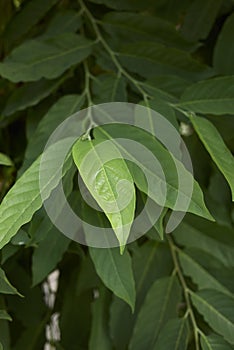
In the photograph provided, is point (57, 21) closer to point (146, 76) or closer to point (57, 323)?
point (146, 76)

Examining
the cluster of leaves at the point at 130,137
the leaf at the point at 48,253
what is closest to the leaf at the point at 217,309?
the cluster of leaves at the point at 130,137

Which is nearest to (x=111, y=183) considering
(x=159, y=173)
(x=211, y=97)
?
(x=159, y=173)

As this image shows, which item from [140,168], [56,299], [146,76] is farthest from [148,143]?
[56,299]

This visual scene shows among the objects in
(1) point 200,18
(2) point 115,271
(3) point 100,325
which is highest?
(1) point 200,18

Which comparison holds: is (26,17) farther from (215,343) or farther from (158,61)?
(215,343)

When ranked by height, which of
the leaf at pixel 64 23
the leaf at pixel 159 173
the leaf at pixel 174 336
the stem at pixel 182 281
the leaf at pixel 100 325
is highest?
the leaf at pixel 159 173

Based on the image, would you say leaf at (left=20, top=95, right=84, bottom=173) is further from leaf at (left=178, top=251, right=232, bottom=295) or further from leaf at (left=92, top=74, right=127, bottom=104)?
leaf at (left=178, top=251, right=232, bottom=295)

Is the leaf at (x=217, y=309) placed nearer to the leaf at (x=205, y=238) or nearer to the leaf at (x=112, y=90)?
the leaf at (x=205, y=238)
